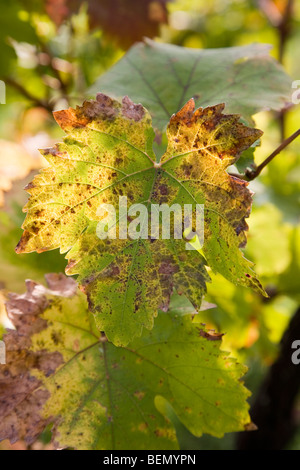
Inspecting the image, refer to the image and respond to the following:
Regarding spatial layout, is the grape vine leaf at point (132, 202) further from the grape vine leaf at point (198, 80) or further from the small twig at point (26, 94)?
the small twig at point (26, 94)

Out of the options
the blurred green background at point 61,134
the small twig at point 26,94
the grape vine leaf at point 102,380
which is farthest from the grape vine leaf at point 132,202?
the small twig at point 26,94

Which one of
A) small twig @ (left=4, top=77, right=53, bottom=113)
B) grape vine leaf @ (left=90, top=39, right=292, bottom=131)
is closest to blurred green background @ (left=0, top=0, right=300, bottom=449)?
small twig @ (left=4, top=77, right=53, bottom=113)

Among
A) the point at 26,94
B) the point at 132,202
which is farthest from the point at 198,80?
the point at 26,94

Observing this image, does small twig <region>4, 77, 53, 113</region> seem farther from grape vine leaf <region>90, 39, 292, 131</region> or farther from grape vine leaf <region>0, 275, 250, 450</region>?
grape vine leaf <region>0, 275, 250, 450</region>

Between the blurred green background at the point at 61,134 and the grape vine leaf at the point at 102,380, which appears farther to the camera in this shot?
the blurred green background at the point at 61,134

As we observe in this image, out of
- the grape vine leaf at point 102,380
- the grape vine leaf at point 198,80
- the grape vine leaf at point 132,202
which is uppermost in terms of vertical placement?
the grape vine leaf at point 198,80
